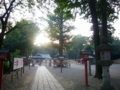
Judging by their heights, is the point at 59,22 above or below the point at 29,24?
above

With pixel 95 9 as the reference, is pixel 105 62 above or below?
below

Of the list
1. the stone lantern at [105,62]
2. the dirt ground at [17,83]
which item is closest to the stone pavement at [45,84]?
the dirt ground at [17,83]

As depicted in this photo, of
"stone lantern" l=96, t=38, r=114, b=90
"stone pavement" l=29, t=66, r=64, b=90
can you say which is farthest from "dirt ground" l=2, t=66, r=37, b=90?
"stone lantern" l=96, t=38, r=114, b=90

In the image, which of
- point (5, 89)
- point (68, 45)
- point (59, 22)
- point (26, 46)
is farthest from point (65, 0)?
point (26, 46)

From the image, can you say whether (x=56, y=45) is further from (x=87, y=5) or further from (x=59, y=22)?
(x=87, y=5)

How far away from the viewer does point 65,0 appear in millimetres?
9820

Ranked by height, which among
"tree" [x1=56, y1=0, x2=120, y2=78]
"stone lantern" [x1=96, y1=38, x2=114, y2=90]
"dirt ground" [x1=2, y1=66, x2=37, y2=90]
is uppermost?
"tree" [x1=56, y1=0, x2=120, y2=78]

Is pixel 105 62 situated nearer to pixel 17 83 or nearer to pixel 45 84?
pixel 45 84

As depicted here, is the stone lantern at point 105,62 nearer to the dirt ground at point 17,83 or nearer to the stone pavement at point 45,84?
the stone pavement at point 45,84

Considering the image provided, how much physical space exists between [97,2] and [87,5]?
98 cm

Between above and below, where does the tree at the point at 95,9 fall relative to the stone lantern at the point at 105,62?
above

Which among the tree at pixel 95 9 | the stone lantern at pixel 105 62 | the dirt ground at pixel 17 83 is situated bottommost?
the dirt ground at pixel 17 83

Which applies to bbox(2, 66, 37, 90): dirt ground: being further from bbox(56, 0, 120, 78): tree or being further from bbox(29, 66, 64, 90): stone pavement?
bbox(56, 0, 120, 78): tree

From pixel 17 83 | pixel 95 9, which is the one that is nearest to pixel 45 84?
pixel 17 83
